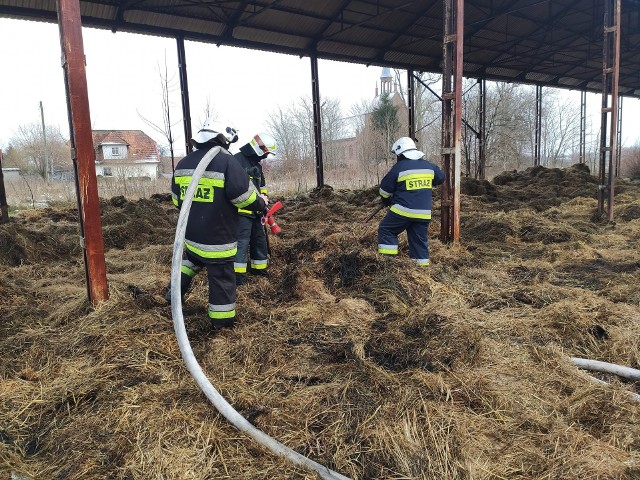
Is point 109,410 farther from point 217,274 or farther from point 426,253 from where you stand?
point 426,253

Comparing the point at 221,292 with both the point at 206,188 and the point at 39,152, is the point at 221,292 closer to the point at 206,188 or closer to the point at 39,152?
the point at 206,188

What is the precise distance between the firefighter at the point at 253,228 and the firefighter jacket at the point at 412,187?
5.47 feet

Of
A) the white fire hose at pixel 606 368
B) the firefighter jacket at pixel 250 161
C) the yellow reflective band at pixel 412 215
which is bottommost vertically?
the white fire hose at pixel 606 368

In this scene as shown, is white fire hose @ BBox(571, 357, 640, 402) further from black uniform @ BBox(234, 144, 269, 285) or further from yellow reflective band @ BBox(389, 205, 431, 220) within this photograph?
black uniform @ BBox(234, 144, 269, 285)

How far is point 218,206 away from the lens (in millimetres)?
3777

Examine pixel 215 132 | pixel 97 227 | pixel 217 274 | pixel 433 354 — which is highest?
pixel 215 132

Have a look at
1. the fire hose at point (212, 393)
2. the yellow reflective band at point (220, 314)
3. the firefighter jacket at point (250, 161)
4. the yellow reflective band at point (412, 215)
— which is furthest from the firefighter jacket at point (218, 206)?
the yellow reflective band at point (412, 215)

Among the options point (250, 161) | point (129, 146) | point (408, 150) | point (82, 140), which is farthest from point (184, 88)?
point (129, 146)

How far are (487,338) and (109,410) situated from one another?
2922mm

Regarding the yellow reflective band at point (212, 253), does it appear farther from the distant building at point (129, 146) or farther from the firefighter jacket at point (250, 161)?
the distant building at point (129, 146)

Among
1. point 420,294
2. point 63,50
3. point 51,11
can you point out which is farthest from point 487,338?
point 51,11

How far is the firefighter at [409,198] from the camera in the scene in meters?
5.64

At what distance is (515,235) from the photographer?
8.62m

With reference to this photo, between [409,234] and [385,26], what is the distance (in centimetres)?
1099
